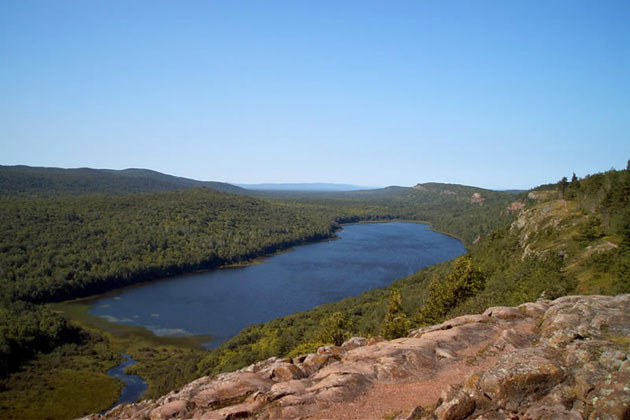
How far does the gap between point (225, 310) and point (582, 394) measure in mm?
77660

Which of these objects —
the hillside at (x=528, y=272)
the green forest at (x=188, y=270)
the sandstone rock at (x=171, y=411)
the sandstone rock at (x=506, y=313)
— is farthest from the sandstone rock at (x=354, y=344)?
the hillside at (x=528, y=272)

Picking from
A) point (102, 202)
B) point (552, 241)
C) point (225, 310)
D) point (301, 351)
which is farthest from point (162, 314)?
point (102, 202)

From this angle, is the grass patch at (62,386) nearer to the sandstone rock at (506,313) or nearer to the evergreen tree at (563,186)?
the sandstone rock at (506,313)

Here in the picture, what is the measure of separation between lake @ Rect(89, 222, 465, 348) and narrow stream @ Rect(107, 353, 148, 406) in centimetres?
991

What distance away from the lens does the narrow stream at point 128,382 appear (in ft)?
165

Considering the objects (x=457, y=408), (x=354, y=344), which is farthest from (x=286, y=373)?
(x=457, y=408)

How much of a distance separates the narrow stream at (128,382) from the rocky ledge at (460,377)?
43056mm

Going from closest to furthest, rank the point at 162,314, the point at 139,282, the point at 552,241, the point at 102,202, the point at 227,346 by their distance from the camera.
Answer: the point at 552,241, the point at 227,346, the point at 162,314, the point at 139,282, the point at 102,202

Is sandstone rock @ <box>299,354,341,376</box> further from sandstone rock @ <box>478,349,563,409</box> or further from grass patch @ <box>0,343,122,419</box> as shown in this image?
grass patch @ <box>0,343,122,419</box>

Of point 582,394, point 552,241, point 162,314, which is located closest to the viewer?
point 582,394

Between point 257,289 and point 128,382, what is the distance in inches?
1664

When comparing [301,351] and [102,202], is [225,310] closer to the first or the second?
[301,351]

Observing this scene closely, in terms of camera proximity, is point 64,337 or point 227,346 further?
point 64,337

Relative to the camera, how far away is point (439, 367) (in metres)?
13.4
